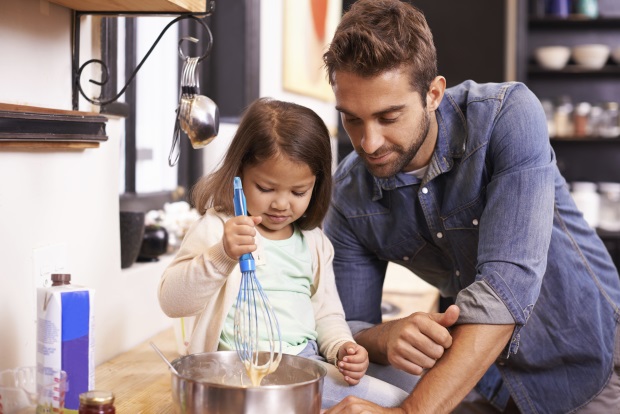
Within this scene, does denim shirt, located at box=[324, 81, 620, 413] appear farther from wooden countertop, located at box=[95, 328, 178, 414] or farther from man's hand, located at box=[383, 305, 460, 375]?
wooden countertop, located at box=[95, 328, 178, 414]

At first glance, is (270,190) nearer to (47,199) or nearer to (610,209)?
(47,199)

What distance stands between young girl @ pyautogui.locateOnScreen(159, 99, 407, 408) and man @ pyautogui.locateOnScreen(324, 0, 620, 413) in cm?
9

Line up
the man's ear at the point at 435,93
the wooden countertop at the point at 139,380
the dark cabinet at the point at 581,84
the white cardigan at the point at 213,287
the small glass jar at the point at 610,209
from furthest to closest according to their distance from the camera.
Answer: the dark cabinet at the point at 581,84 → the small glass jar at the point at 610,209 → the man's ear at the point at 435,93 → the wooden countertop at the point at 139,380 → the white cardigan at the point at 213,287

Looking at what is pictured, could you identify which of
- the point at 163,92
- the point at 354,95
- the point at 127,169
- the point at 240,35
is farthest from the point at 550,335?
the point at 240,35

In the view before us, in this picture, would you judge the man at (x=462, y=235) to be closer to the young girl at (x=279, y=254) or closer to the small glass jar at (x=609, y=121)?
the young girl at (x=279, y=254)

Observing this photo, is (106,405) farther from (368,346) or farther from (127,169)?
(127,169)

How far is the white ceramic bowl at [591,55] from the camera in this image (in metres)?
4.82

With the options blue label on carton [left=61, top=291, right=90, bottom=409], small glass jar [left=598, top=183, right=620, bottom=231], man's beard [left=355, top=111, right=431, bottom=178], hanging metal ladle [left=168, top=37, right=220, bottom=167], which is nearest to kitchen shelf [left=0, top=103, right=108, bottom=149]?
hanging metal ladle [left=168, top=37, right=220, bottom=167]

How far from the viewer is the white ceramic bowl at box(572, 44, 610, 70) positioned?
4824mm

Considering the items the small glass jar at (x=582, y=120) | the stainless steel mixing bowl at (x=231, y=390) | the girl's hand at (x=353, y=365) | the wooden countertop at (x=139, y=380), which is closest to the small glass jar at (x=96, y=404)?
the stainless steel mixing bowl at (x=231, y=390)

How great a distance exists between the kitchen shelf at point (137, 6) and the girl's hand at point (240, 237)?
17.4 inches

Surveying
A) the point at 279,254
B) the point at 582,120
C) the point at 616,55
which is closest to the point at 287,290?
the point at 279,254

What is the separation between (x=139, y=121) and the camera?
2.54 meters

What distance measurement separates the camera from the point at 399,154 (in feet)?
5.26
